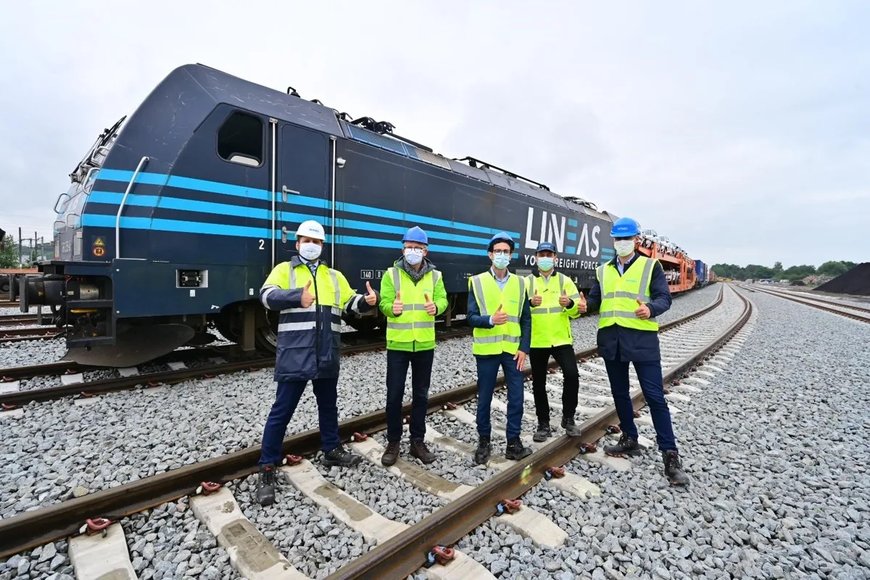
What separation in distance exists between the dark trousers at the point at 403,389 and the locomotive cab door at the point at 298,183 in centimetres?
296

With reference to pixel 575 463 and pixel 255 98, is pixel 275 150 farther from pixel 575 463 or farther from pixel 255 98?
pixel 575 463

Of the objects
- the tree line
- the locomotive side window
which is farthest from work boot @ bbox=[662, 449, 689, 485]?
the tree line

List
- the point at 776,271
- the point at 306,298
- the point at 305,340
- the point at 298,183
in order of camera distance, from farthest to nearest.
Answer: the point at 776,271
the point at 298,183
the point at 305,340
the point at 306,298

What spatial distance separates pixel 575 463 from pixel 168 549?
9.15 feet

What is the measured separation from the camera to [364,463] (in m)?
3.32

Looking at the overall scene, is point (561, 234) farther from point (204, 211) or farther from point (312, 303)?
point (312, 303)

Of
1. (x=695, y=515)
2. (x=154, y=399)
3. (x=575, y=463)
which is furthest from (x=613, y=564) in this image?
(x=154, y=399)

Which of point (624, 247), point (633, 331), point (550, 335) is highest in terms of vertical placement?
point (624, 247)

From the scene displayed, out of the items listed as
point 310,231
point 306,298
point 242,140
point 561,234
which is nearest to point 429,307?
point 306,298

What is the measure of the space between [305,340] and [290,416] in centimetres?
53

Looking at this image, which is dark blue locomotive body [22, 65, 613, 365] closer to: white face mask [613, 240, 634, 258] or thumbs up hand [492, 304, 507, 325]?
thumbs up hand [492, 304, 507, 325]

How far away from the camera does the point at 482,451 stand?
339 cm

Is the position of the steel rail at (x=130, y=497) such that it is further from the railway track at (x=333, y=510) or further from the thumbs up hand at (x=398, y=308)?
the thumbs up hand at (x=398, y=308)

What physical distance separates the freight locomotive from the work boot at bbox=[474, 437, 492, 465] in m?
3.55
